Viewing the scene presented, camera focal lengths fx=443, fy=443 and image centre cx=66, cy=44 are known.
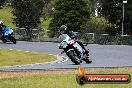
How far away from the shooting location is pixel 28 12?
45938mm

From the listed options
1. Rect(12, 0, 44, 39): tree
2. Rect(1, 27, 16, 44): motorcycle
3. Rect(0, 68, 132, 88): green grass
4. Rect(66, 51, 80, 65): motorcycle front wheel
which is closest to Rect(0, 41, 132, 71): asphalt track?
Rect(66, 51, 80, 65): motorcycle front wheel

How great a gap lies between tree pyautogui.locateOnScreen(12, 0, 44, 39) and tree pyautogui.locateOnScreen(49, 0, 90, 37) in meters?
4.00

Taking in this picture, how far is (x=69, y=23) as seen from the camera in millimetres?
49906

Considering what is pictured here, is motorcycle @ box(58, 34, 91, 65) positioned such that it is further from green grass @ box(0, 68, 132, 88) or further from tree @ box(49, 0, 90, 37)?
tree @ box(49, 0, 90, 37)

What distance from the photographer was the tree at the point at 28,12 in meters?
45.8

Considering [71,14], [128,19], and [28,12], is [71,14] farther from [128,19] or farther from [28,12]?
[128,19]

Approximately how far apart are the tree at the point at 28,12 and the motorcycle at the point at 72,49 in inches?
1033

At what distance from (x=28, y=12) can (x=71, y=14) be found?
6.47 m

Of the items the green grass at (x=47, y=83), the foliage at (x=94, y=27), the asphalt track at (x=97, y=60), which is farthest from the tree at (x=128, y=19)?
the green grass at (x=47, y=83)

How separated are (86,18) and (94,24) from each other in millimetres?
3701

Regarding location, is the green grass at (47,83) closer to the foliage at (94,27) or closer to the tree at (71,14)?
the tree at (71,14)

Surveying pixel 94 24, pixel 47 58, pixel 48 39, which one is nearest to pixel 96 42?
pixel 48 39

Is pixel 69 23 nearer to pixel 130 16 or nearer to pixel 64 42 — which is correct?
pixel 130 16

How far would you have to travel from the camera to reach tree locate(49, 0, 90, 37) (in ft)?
166
